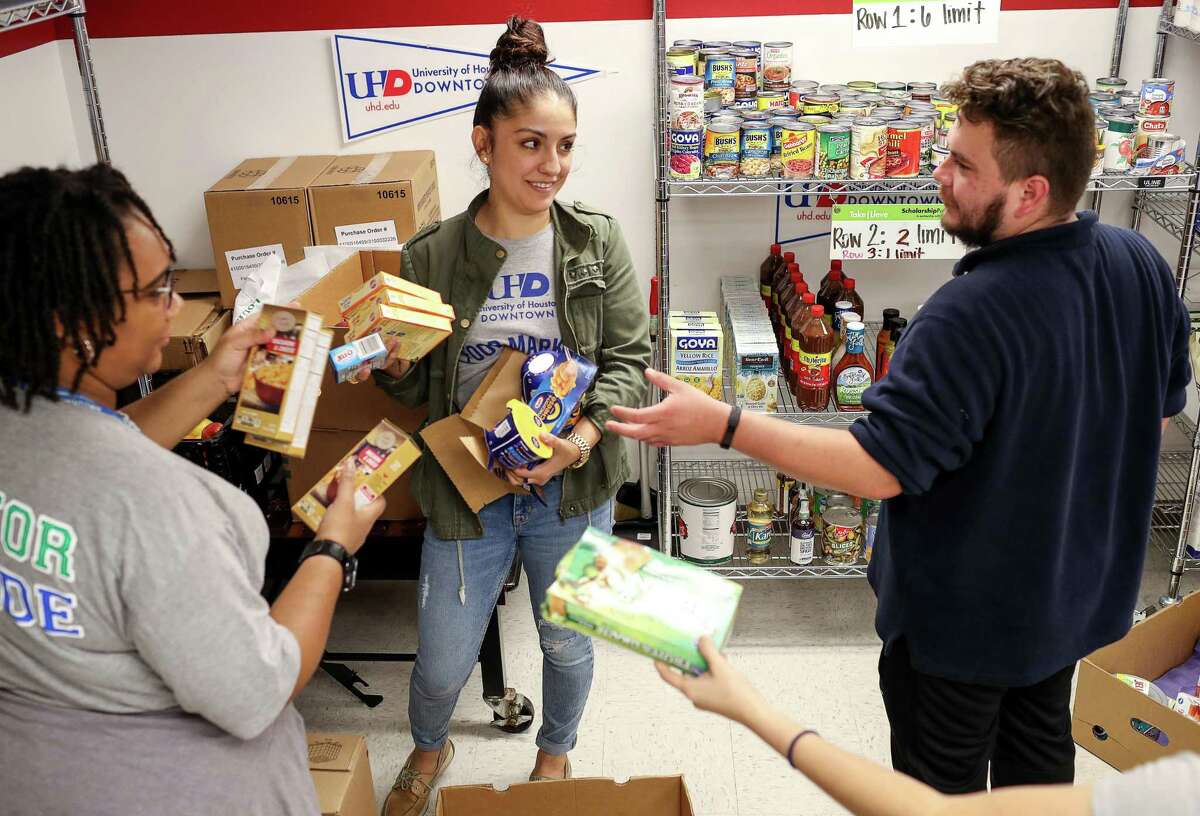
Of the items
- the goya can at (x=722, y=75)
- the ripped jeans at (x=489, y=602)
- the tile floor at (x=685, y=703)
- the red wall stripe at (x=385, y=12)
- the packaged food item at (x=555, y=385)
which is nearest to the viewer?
the packaged food item at (x=555, y=385)

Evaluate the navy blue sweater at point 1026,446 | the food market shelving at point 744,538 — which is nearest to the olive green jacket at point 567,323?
the navy blue sweater at point 1026,446

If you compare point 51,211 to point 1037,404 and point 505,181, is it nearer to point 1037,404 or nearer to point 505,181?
point 505,181

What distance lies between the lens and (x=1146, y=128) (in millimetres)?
2955

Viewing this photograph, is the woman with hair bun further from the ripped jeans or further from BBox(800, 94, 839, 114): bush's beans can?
BBox(800, 94, 839, 114): bush's beans can

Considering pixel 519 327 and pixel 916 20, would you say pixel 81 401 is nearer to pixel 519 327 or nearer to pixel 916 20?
pixel 519 327

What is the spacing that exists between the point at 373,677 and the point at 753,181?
6.30ft

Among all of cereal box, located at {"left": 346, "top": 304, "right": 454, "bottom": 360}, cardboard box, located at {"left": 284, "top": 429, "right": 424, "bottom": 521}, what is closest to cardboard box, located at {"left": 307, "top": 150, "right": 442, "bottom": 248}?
cardboard box, located at {"left": 284, "top": 429, "right": 424, "bottom": 521}

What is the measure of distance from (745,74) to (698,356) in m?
0.89

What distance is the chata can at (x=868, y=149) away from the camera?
2885mm

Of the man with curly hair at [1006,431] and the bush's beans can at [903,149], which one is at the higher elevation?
the bush's beans can at [903,149]

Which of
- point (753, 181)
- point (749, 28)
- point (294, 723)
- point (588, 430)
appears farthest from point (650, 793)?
point (749, 28)

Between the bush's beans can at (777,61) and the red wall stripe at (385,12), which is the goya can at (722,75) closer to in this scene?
the bush's beans can at (777,61)

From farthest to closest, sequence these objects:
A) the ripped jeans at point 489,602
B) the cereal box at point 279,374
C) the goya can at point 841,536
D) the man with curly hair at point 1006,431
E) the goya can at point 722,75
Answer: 1. the goya can at point 841,536
2. the goya can at point 722,75
3. the ripped jeans at point 489,602
4. the cereal box at point 279,374
5. the man with curly hair at point 1006,431

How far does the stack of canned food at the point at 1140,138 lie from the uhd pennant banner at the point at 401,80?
1557 millimetres
